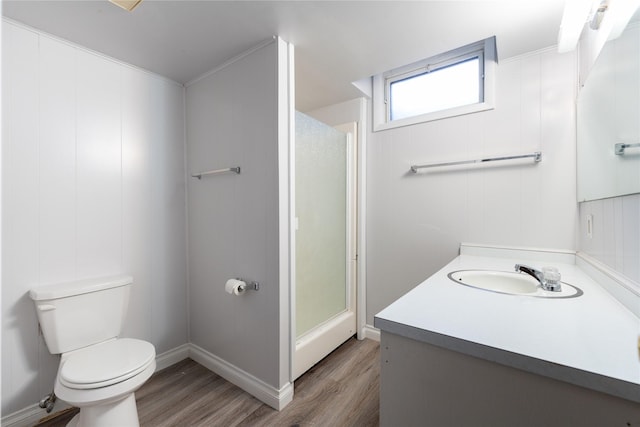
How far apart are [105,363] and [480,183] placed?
7.82 feet

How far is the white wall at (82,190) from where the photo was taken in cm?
146

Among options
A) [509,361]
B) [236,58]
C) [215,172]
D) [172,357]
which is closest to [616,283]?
[509,361]

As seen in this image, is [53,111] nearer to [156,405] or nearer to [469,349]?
[156,405]

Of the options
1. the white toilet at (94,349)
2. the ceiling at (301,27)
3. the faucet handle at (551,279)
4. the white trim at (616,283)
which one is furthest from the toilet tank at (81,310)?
the white trim at (616,283)

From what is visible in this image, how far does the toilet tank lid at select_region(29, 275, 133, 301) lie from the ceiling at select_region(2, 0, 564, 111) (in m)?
1.40

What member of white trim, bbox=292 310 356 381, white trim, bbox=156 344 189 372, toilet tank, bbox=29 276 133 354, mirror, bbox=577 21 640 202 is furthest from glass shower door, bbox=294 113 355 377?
mirror, bbox=577 21 640 202

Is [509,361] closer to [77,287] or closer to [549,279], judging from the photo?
[549,279]

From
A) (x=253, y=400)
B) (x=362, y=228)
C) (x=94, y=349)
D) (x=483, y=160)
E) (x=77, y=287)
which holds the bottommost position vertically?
(x=253, y=400)

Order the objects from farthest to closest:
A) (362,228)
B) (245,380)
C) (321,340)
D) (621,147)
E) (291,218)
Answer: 1. (362,228)
2. (321,340)
3. (245,380)
4. (291,218)
5. (621,147)

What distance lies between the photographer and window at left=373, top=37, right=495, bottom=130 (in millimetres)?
1906

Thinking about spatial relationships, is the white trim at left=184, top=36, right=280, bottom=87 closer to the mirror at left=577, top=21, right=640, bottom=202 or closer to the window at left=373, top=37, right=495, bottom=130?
the window at left=373, top=37, right=495, bottom=130

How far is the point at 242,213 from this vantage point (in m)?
1.81

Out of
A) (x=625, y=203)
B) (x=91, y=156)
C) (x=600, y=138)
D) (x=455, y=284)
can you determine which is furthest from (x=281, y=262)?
(x=600, y=138)

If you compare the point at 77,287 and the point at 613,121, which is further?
the point at 77,287
